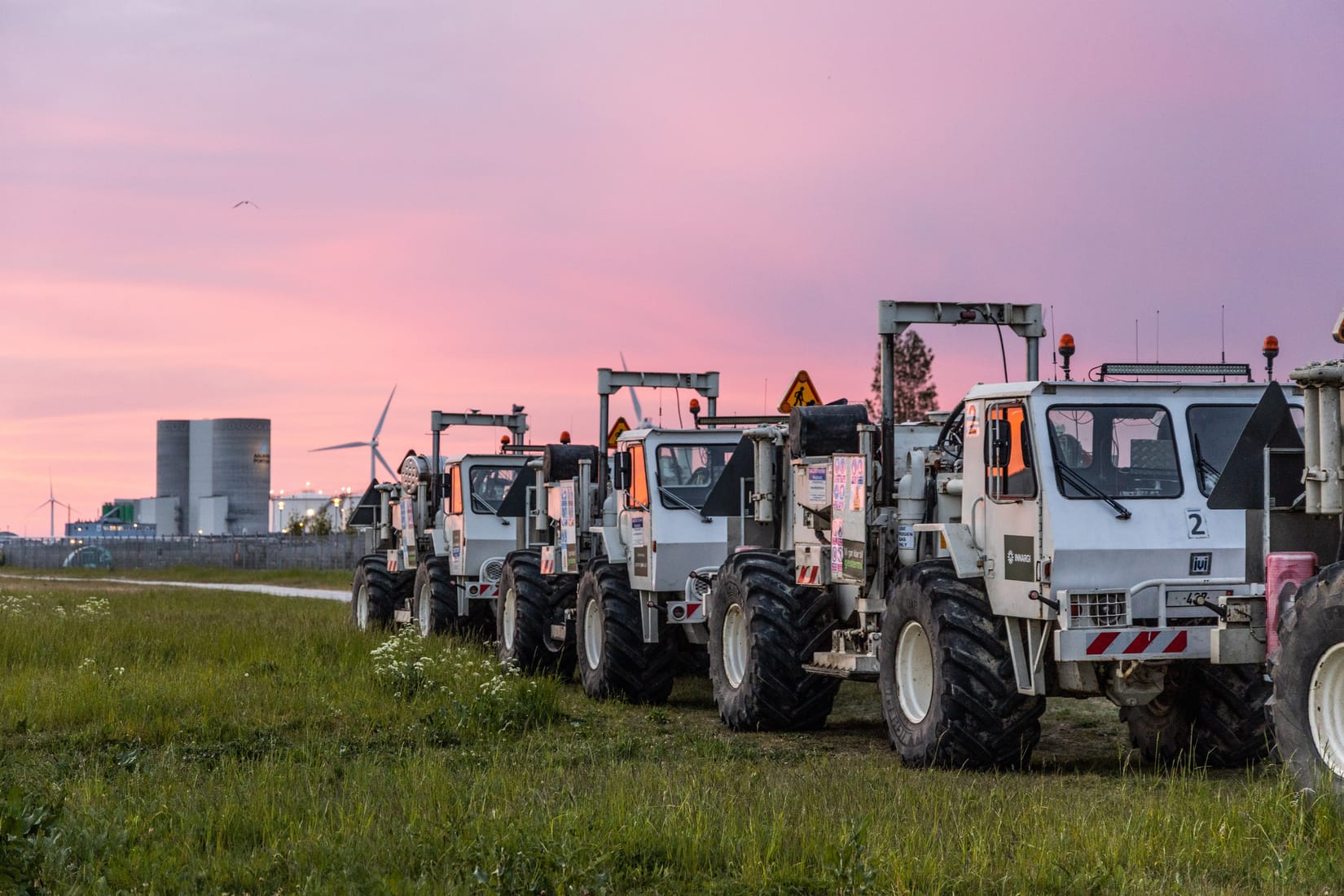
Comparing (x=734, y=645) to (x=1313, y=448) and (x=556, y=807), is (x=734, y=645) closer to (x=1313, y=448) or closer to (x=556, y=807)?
(x=556, y=807)

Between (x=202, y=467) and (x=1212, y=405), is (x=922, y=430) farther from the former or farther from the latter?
(x=202, y=467)

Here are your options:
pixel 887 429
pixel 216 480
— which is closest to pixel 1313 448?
pixel 887 429

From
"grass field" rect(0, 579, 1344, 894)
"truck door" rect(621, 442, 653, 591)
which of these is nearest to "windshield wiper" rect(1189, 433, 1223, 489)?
"grass field" rect(0, 579, 1344, 894)

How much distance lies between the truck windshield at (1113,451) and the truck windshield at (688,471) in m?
6.61

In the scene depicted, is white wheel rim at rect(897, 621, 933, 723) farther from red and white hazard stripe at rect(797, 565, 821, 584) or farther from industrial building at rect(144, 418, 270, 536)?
industrial building at rect(144, 418, 270, 536)

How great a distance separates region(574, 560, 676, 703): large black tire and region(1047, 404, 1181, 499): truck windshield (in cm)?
730

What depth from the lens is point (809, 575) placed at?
Answer: 14.5 metres

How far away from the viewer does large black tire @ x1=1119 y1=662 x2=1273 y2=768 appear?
11.7m

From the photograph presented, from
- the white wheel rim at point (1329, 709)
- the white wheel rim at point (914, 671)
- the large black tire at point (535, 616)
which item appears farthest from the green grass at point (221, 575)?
the white wheel rim at point (1329, 709)

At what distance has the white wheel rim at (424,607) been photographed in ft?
82.0

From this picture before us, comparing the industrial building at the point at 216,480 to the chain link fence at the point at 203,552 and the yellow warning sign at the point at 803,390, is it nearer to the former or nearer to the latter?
the chain link fence at the point at 203,552

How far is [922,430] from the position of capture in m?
14.2

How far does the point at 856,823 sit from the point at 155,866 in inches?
130

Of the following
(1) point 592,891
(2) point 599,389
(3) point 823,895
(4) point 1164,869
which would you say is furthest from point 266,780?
(2) point 599,389
